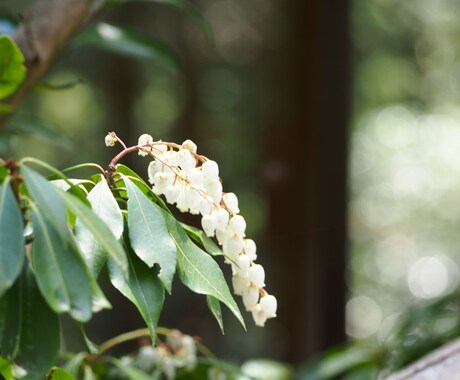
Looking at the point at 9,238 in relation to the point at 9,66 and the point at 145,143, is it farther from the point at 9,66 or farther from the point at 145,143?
the point at 9,66

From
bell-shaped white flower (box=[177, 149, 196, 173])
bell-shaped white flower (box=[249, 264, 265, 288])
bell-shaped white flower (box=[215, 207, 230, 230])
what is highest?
bell-shaped white flower (box=[177, 149, 196, 173])

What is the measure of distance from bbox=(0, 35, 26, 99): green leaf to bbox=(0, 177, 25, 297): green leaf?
295mm

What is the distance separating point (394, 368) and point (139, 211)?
2.91ft

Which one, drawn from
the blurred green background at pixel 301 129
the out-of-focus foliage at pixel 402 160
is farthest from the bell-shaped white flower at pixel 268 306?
the out-of-focus foliage at pixel 402 160

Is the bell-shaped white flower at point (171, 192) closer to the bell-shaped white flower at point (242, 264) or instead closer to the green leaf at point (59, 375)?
the bell-shaped white flower at point (242, 264)

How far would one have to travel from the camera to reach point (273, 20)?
225cm

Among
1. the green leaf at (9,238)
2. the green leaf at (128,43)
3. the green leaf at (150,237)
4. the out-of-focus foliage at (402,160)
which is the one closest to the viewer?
the green leaf at (9,238)

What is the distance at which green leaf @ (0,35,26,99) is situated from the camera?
0.76 meters

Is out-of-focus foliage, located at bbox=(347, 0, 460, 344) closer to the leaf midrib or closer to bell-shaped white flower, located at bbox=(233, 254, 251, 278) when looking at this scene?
bell-shaped white flower, located at bbox=(233, 254, 251, 278)

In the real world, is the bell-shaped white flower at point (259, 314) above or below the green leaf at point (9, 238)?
below

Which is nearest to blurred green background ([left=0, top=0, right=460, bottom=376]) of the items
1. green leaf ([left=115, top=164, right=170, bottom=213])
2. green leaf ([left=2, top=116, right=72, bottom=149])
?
green leaf ([left=2, top=116, right=72, bottom=149])

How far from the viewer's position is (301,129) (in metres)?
2.00

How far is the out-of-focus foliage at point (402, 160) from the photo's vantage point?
3559mm

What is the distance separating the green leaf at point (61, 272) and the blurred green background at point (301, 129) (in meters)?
0.66
